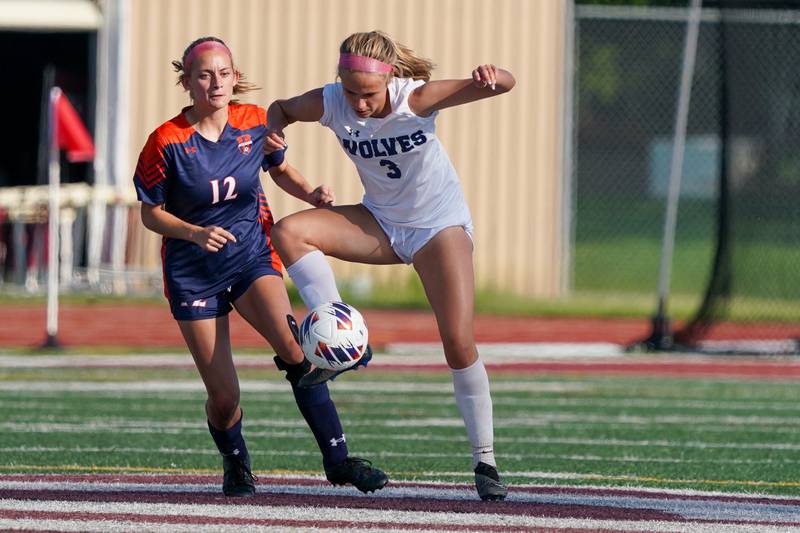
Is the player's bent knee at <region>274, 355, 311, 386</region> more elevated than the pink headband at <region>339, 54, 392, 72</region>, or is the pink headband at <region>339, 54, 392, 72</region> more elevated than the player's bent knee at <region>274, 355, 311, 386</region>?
the pink headband at <region>339, 54, 392, 72</region>

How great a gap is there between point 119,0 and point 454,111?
4893mm

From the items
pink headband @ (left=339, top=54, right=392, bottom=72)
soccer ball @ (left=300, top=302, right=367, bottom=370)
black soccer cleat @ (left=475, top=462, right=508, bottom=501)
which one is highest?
pink headband @ (left=339, top=54, right=392, bottom=72)

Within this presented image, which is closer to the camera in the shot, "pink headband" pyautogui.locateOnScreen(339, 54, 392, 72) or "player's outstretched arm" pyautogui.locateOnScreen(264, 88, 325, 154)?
"pink headband" pyautogui.locateOnScreen(339, 54, 392, 72)

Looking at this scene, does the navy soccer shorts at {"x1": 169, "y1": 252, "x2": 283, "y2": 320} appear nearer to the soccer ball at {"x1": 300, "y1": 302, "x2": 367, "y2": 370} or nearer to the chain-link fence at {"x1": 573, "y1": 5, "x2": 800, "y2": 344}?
the soccer ball at {"x1": 300, "y1": 302, "x2": 367, "y2": 370}

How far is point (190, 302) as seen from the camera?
23.1 feet

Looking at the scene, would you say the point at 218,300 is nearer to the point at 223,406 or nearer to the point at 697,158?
the point at 223,406

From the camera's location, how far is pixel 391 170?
7.15 meters

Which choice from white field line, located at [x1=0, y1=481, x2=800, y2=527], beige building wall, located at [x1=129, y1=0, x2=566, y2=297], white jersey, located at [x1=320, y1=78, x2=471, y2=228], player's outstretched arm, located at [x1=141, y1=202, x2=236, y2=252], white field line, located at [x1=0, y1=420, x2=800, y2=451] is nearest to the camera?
white field line, located at [x1=0, y1=481, x2=800, y2=527]

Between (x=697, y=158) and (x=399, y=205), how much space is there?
644 inches

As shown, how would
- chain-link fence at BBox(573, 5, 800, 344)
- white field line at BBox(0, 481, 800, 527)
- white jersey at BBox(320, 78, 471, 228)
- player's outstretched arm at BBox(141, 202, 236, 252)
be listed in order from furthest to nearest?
chain-link fence at BBox(573, 5, 800, 344), white jersey at BBox(320, 78, 471, 228), player's outstretched arm at BBox(141, 202, 236, 252), white field line at BBox(0, 481, 800, 527)

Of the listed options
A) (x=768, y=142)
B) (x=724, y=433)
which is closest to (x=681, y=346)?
(x=768, y=142)

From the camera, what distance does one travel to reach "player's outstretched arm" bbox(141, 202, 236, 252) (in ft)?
22.2

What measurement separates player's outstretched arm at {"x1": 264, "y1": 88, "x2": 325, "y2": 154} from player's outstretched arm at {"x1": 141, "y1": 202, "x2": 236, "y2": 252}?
0.56m

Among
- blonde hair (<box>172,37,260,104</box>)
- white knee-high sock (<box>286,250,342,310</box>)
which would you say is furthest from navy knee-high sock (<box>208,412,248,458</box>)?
blonde hair (<box>172,37,260,104</box>)
